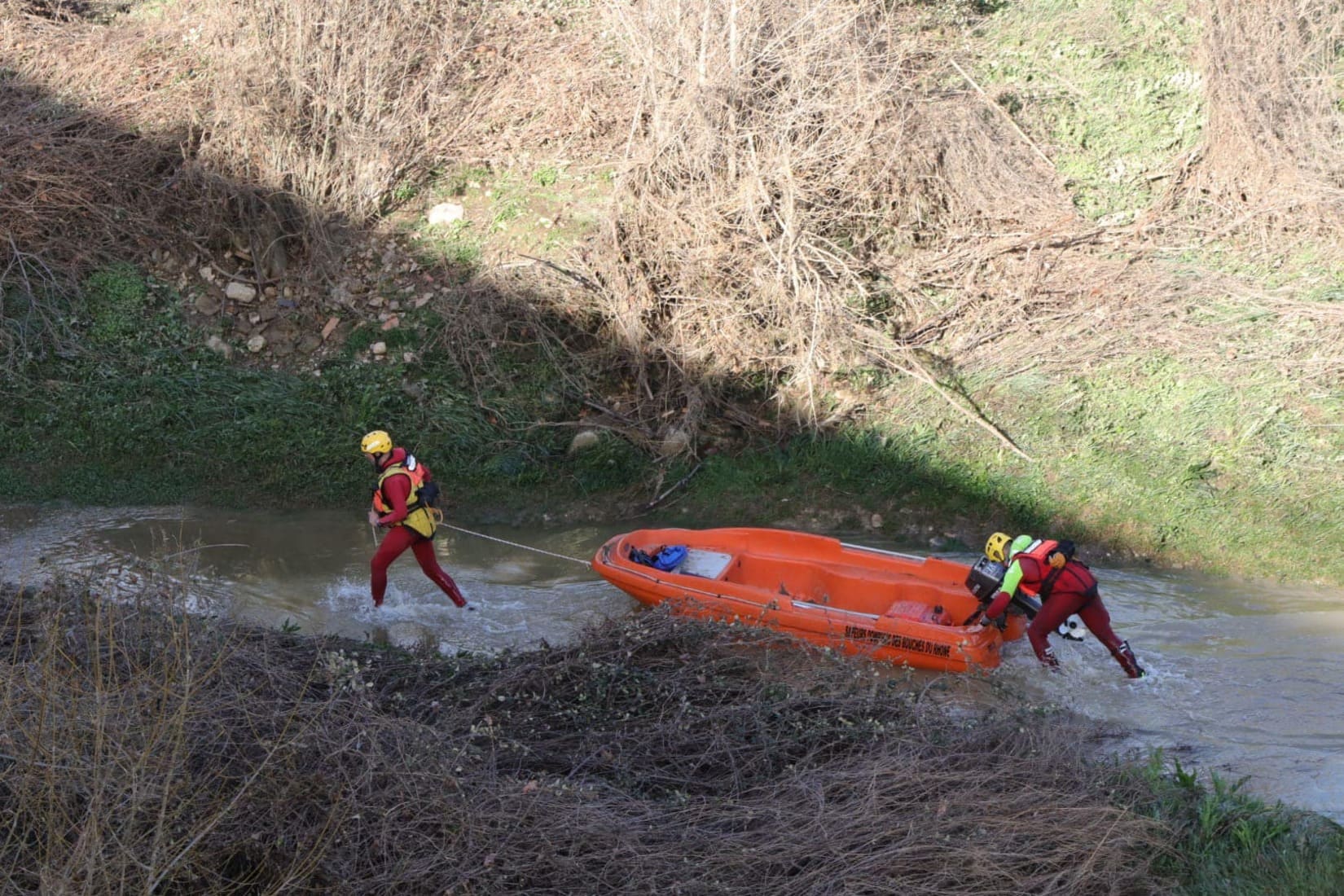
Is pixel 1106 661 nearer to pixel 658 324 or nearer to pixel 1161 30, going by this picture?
pixel 658 324

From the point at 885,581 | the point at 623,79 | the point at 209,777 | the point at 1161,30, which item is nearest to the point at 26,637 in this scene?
the point at 209,777

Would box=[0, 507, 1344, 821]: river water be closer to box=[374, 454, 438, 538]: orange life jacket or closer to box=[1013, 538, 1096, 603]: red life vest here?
box=[1013, 538, 1096, 603]: red life vest

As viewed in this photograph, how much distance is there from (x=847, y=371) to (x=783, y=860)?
8.24 metres

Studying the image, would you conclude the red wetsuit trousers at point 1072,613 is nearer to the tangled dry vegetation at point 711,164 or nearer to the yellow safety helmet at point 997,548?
the yellow safety helmet at point 997,548

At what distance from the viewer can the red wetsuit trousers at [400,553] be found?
9.65 m

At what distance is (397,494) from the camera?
9438mm

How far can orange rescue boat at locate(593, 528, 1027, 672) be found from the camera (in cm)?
860

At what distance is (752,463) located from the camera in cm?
1230

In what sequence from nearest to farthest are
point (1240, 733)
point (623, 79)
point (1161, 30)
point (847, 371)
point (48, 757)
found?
point (48, 757) < point (1240, 733) < point (847, 371) < point (623, 79) < point (1161, 30)

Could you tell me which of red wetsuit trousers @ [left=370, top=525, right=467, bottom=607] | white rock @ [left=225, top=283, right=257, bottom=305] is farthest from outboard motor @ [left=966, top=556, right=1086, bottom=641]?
white rock @ [left=225, top=283, right=257, bottom=305]

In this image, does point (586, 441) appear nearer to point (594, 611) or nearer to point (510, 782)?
point (594, 611)

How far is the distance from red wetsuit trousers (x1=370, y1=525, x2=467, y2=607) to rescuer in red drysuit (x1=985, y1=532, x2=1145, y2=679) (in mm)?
4708

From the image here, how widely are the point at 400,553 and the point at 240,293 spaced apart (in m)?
6.05

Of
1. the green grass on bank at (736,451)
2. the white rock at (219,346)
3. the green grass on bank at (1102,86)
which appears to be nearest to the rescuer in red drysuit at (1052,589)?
the green grass on bank at (736,451)
